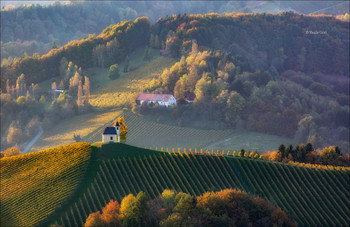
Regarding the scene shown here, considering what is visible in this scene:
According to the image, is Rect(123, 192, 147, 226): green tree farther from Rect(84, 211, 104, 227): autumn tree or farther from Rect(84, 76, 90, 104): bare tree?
Rect(84, 76, 90, 104): bare tree

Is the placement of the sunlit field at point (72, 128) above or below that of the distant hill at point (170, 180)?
below

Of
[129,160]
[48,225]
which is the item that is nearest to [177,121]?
[129,160]

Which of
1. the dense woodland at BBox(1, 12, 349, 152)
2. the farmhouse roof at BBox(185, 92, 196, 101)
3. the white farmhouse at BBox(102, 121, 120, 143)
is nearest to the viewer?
the white farmhouse at BBox(102, 121, 120, 143)

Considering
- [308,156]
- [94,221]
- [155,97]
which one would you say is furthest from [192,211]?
[155,97]

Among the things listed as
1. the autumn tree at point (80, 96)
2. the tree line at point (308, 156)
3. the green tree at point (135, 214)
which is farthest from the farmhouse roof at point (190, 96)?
the green tree at point (135, 214)

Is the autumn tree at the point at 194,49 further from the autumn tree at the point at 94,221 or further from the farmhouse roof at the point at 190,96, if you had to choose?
the autumn tree at the point at 94,221

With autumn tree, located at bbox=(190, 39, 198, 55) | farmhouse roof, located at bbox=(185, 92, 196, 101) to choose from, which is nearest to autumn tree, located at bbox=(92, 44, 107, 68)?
autumn tree, located at bbox=(190, 39, 198, 55)

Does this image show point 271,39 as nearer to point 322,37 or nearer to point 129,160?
point 322,37
